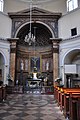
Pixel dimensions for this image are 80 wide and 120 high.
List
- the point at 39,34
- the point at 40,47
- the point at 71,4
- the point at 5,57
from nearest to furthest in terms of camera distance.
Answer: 1. the point at 5,57
2. the point at 71,4
3. the point at 40,47
4. the point at 39,34

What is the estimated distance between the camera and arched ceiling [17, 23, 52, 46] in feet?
52.7

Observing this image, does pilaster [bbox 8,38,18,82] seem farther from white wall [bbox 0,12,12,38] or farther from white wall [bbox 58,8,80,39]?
white wall [bbox 58,8,80,39]

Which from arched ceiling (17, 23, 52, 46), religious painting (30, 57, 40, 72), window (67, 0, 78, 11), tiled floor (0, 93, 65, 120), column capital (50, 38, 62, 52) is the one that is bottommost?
tiled floor (0, 93, 65, 120)

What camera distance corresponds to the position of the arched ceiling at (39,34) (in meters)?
16.1

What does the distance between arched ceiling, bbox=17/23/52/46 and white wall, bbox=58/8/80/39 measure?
1.45 m

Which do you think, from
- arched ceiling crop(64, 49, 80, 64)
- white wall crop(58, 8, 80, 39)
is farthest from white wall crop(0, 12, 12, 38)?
arched ceiling crop(64, 49, 80, 64)

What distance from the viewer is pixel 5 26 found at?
49.3 feet

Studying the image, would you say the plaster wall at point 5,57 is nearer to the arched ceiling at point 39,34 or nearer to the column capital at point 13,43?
the column capital at point 13,43

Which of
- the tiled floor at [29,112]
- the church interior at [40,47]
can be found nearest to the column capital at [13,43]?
the church interior at [40,47]

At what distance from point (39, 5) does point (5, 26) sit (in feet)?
14.4

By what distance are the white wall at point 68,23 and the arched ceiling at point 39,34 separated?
145 centimetres

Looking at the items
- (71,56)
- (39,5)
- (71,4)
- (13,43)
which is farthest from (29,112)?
(39,5)

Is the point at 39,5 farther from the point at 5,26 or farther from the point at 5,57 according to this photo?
the point at 5,57

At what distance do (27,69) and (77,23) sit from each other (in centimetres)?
700
